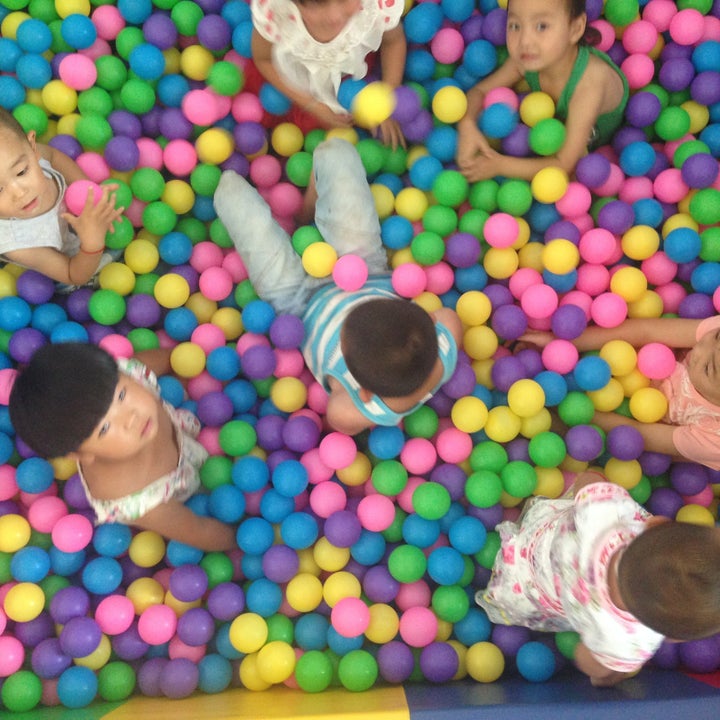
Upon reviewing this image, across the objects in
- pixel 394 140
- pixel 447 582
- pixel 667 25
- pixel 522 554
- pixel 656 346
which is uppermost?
pixel 667 25

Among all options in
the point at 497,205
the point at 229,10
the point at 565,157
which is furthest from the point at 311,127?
the point at 565,157

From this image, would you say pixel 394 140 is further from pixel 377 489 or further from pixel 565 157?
pixel 377 489

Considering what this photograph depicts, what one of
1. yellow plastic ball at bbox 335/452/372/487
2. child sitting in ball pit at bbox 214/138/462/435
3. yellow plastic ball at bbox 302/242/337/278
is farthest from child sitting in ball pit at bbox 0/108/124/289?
yellow plastic ball at bbox 335/452/372/487

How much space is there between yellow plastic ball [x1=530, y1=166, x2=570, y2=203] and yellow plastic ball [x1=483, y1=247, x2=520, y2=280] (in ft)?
0.39

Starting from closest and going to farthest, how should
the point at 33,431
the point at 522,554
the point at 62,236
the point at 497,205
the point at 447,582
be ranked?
the point at 33,431 → the point at 522,554 → the point at 447,582 → the point at 62,236 → the point at 497,205

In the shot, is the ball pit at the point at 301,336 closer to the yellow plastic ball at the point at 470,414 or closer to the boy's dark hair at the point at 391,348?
the yellow plastic ball at the point at 470,414

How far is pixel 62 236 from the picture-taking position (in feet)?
4.66

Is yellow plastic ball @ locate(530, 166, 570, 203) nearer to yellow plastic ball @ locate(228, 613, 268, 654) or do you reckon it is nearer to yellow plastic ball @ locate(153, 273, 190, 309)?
yellow plastic ball @ locate(153, 273, 190, 309)

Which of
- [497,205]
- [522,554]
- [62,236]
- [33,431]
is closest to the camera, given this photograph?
[33,431]

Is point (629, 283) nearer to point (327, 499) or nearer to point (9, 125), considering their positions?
point (327, 499)

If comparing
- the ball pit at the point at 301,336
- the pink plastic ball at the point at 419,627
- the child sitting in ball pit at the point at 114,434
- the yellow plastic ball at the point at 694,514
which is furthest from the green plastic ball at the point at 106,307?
the yellow plastic ball at the point at 694,514

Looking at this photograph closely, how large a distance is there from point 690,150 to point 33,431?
4.19ft

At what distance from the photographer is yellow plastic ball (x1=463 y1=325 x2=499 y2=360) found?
1449mm

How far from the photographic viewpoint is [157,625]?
128 centimetres
